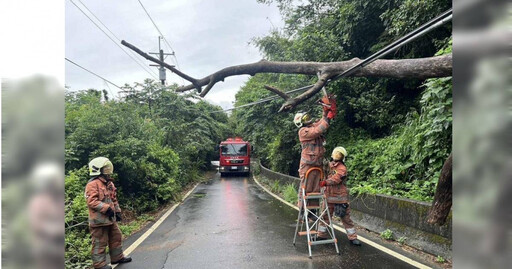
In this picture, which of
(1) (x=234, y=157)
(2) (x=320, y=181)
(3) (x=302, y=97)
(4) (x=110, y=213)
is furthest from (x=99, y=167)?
(1) (x=234, y=157)

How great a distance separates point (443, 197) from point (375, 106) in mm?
8627

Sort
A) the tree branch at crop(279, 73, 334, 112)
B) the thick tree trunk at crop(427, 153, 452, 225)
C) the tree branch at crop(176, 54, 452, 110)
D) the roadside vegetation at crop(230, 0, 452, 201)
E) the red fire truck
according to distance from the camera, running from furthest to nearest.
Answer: the red fire truck < the roadside vegetation at crop(230, 0, 452, 201) < the tree branch at crop(279, 73, 334, 112) < the tree branch at crop(176, 54, 452, 110) < the thick tree trunk at crop(427, 153, 452, 225)

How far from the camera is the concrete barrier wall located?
14.9 feet

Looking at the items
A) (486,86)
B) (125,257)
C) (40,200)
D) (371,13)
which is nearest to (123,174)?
(125,257)

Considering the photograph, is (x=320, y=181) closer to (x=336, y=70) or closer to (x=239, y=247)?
(x=239, y=247)

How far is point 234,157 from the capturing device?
2398cm

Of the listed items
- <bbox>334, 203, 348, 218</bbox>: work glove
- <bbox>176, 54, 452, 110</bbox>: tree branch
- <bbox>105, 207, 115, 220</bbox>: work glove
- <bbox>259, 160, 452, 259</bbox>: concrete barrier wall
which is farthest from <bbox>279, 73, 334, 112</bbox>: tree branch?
<bbox>105, 207, 115, 220</bbox>: work glove

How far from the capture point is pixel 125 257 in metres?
5.14

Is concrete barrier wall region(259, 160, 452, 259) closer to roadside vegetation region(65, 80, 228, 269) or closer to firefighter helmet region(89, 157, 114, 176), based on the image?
firefighter helmet region(89, 157, 114, 176)

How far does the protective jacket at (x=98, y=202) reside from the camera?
470cm

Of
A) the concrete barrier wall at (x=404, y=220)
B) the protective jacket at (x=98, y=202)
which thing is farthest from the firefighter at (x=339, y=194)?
the protective jacket at (x=98, y=202)

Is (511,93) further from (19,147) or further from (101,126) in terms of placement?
(101,126)

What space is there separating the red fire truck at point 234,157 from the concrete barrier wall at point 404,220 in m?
16.9

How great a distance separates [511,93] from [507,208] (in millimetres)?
245
